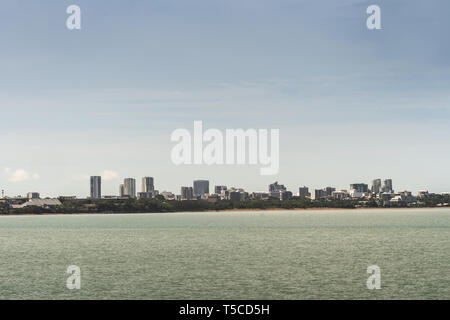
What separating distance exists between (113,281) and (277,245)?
157 feet

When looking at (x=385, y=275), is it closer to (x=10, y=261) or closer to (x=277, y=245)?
(x=277, y=245)

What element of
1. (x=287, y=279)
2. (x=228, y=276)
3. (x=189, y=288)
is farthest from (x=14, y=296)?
(x=287, y=279)

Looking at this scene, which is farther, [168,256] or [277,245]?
[277,245]

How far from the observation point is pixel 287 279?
56688 millimetres

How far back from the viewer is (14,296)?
48875 millimetres

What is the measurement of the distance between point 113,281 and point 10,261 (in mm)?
28653

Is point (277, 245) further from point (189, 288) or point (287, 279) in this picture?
point (189, 288)
